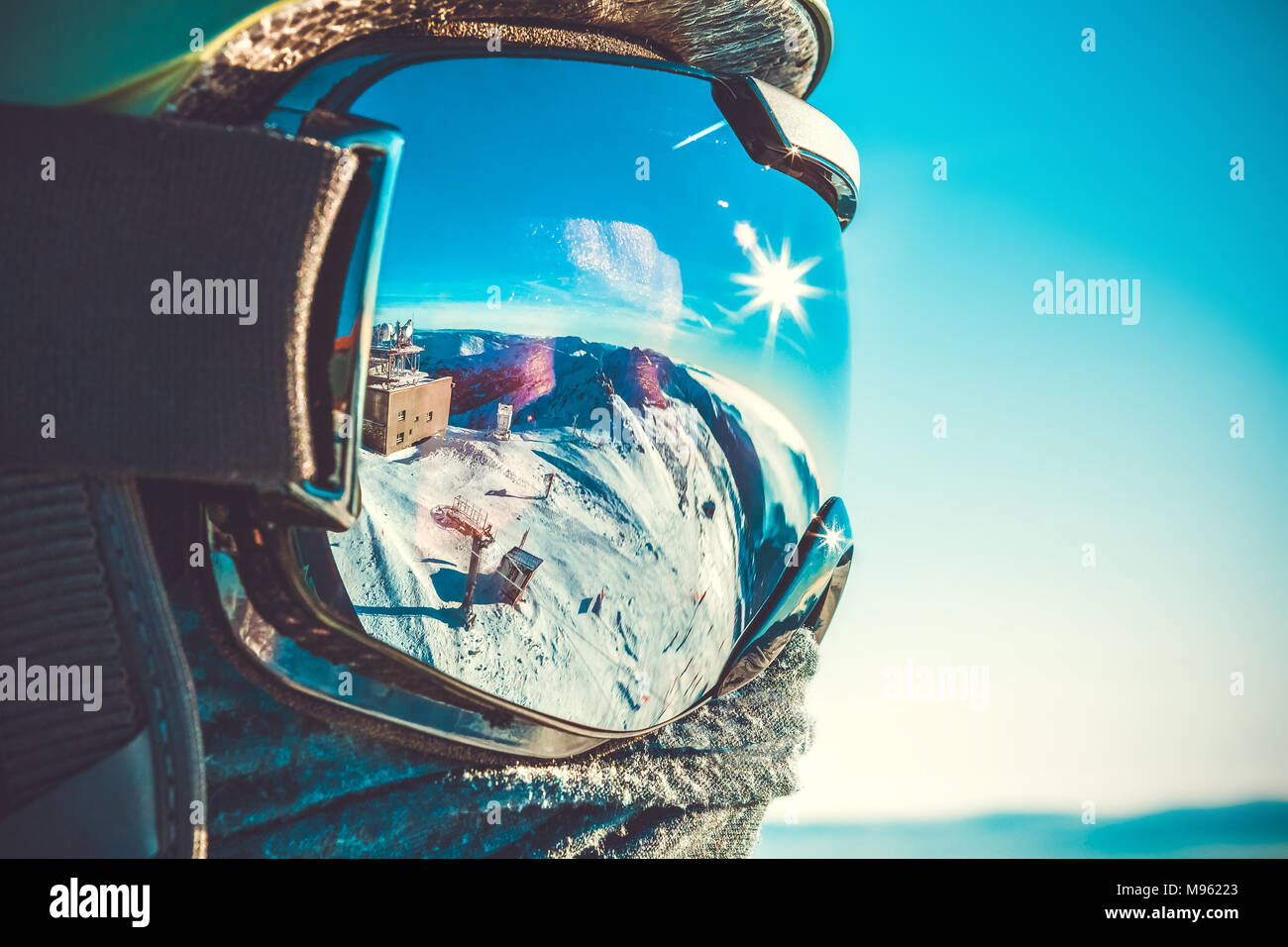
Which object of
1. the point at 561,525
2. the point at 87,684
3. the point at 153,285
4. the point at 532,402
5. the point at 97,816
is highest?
the point at 153,285

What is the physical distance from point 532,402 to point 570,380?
5cm

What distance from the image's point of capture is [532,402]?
807mm

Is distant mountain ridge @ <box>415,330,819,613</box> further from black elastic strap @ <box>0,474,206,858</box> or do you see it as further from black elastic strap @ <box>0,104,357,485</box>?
black elastic strap @ <box>0,474,206,858</box>

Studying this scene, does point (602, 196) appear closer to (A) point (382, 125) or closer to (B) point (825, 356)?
(A) point (382, 125)

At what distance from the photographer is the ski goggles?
0.77 meters

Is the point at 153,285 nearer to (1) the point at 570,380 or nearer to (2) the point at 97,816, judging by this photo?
(1) the point at 570,380

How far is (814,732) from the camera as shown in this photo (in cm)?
143

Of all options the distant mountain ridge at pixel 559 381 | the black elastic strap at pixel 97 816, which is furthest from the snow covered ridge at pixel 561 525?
the black elastic strap at pixel 97 816

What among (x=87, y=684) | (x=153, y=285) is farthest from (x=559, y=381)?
(x=87, y=684)

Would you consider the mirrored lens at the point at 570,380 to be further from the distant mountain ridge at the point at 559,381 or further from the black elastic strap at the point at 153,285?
the black elastic strap at the point at 153,285

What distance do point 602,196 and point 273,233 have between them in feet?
1.23

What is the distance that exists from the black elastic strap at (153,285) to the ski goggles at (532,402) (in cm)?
6

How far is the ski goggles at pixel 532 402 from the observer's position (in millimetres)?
767

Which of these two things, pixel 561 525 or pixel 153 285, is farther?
pixel 561 525
